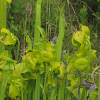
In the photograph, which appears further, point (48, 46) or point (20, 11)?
point (20, 11)

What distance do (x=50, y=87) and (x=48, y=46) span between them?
16 centimetres

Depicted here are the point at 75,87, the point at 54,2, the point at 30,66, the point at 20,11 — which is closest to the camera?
the point at 30,66

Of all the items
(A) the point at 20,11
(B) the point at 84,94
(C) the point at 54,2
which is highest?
(C) the point at 54,2

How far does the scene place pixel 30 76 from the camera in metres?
0.67

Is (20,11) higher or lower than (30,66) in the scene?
higher

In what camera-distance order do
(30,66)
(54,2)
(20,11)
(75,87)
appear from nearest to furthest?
(30,66), (75,87), (20,11), (54,2)

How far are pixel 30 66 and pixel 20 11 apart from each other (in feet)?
3.90

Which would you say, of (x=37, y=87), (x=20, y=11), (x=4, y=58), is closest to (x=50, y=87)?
(x=37, y=87)

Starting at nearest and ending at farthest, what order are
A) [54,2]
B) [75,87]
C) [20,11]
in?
1. [75,87]
2. [20,11]
3. [54,2]

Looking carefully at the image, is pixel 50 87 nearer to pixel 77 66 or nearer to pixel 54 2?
pixel 77 66

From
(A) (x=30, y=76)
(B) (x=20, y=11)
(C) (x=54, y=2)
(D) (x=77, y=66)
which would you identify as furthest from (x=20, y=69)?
(C) (x=54, y=2)

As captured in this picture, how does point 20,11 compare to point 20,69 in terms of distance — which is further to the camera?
point 20,11

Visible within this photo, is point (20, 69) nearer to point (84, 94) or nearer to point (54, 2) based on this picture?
point (84, 94)

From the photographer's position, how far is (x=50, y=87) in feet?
2.20
